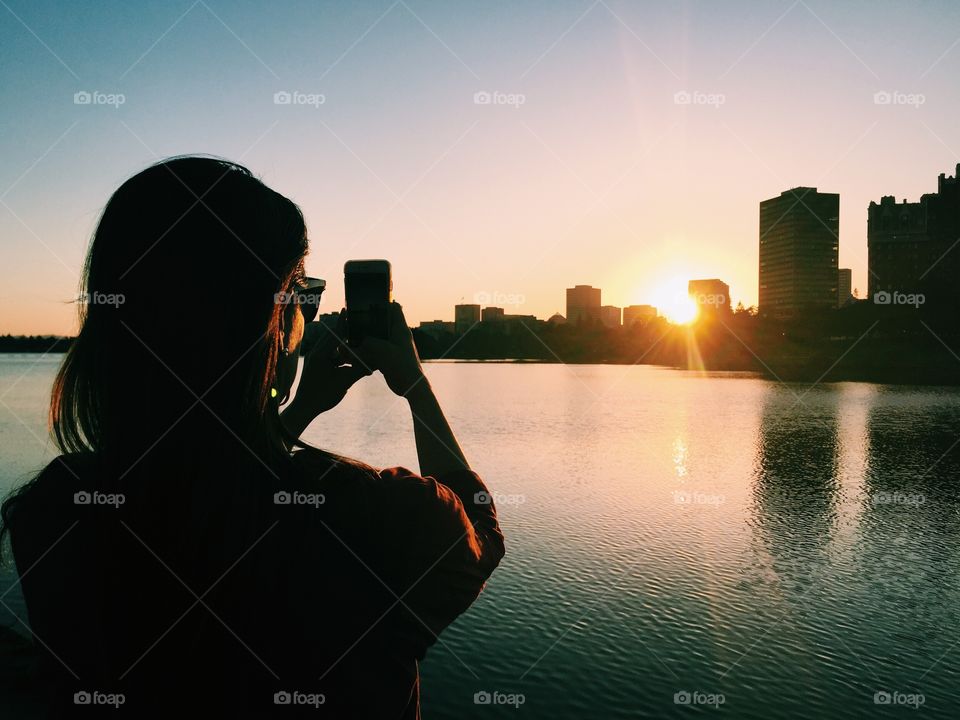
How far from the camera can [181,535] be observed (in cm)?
125

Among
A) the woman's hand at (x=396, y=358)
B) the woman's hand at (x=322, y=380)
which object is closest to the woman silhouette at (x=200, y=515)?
the woman's hand at (x=396, y=358)

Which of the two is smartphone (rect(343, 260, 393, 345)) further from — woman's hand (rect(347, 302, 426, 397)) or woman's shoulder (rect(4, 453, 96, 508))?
woman's shoulder (rect(4, 453, 96, 508))

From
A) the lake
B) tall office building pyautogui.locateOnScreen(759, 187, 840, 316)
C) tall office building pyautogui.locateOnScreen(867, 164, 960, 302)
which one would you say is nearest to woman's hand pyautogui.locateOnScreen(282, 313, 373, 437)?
the lake

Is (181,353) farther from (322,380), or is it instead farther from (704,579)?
(704,579)

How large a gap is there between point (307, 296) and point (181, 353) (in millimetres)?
370

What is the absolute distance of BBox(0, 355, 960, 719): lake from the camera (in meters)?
11.5

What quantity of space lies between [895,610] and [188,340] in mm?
18441

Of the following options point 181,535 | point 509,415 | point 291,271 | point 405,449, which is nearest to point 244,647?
point 181,535

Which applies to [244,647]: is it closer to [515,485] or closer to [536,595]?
[536,595]

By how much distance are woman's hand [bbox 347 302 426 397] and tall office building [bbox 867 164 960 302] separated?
143929mm

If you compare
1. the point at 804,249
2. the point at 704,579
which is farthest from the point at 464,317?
the point at 704,579

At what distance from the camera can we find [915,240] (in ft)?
488

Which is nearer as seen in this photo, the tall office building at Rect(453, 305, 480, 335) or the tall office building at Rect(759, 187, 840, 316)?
the tall office building at Rect(453, 305, 480, 335)

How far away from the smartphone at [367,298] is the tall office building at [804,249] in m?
189
